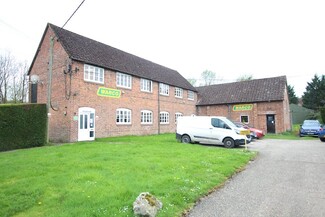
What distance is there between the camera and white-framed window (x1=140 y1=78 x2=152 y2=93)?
24.5 metres

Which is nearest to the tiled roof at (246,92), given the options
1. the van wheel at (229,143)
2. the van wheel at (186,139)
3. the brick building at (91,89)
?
the brick building at (91,89)

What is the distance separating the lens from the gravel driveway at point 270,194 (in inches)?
189

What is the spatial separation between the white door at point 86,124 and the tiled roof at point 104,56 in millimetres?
3940

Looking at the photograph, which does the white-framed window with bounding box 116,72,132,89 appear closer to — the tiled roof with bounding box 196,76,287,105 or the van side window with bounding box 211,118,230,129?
the van side window with bounding box 211,118,230,129

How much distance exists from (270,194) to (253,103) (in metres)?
26.8

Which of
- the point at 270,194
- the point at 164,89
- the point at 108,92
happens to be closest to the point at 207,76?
the point at 164,89

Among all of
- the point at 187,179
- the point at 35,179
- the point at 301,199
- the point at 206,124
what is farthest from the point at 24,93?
the point at 301,199

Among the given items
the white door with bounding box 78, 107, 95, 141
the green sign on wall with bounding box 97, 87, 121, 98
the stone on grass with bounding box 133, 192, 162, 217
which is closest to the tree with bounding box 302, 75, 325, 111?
the green sign on wall with bounding box 97, 87, 121, 98

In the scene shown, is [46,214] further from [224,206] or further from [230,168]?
[230,168]

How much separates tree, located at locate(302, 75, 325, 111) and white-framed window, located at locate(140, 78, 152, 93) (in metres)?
40.2

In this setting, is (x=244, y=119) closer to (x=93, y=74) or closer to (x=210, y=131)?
(x=210, y=131)

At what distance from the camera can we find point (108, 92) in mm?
20172

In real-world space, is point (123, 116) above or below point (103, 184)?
above

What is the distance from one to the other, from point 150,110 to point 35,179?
748 inches
